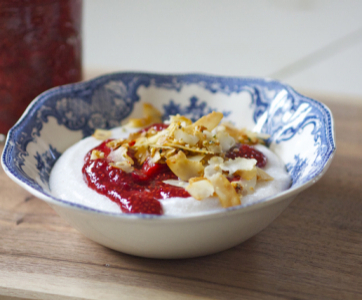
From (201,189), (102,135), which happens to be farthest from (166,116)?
(201,189)

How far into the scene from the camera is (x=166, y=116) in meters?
1.62

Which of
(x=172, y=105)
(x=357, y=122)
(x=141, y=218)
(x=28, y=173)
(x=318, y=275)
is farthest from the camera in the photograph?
(x=357, y=122)

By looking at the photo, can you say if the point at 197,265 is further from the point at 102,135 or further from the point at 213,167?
the point at 102,135

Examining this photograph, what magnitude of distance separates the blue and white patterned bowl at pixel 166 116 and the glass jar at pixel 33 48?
111 millimetres

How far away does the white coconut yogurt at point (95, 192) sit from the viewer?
95cm

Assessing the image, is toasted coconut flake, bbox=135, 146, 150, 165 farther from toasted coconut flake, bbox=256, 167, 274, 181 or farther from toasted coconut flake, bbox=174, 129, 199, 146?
toasted coconut flake, bbox=256, 167, 274, 181

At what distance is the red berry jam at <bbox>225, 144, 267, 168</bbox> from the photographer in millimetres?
1185

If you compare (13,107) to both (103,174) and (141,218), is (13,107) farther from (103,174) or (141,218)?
(141,218)

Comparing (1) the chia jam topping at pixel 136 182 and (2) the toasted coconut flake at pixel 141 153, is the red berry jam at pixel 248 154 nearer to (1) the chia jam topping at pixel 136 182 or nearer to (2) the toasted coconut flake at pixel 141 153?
(1) the chia jam topping at pixel 136 182

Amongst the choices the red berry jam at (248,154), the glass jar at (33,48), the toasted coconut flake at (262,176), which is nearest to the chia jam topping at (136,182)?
the red berry jam at (248,154)

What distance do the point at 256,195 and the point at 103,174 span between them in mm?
403

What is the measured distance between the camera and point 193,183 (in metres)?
0.96

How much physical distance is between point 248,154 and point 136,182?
0.35 meters

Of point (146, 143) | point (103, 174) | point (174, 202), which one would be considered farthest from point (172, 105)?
point (174, 202)
